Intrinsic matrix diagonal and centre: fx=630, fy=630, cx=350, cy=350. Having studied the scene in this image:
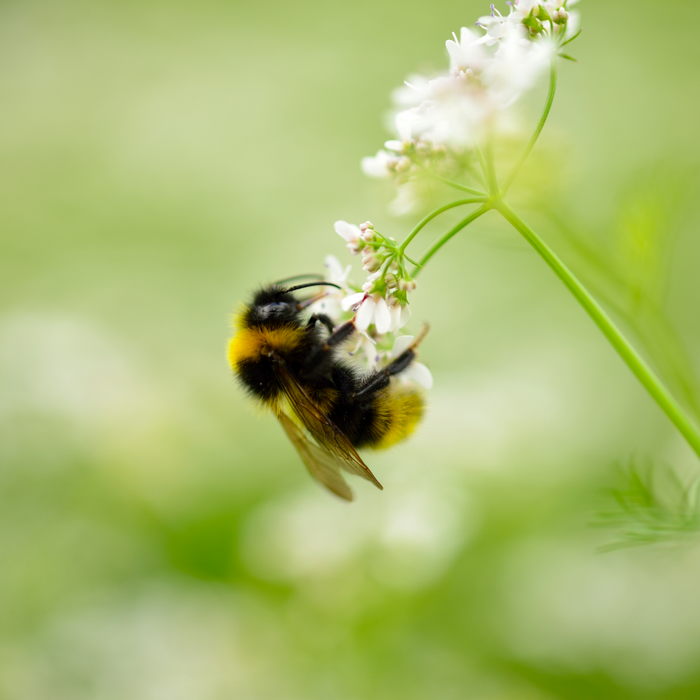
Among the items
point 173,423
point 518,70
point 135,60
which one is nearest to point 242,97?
point 135,60

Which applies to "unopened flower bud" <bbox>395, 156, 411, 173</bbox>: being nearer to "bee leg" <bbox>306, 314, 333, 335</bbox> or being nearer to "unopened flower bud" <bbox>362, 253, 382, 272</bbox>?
"unopened flower bud" <bbox>362, 253, 382, 272</bbox>

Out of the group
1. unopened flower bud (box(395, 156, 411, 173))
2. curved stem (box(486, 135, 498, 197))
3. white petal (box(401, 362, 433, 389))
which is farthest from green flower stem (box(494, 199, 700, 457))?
white petal (box(401, 362, 433, 389))

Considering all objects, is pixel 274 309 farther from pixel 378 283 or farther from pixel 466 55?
pixel 466 55

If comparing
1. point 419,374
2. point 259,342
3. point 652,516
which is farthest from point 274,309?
point 652,516

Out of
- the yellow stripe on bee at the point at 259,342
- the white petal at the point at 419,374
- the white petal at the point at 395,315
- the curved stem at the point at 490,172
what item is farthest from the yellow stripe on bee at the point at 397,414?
the curved stem at the point at 490,172

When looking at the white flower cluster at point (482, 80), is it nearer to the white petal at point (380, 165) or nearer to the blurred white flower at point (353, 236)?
the white petal at point (380, 165)

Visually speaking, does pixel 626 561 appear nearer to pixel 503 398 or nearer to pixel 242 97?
pixel 503 398
